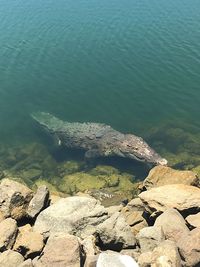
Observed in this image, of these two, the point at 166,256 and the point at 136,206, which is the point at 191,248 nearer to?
the point at 166,256

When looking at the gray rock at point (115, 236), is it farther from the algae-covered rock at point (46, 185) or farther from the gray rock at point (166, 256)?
the algae-covered rock at point (46, 185)

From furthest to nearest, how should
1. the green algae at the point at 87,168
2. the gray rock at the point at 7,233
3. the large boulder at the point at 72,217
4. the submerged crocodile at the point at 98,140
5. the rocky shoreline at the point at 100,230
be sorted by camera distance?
1. the submerged crocodile at the point at 98,140
2. the green algae at the point at 87,168
3. the large boulder at the point at 72,217
4. the gray rock at the point at 7,233
5. the rocky shoreline at the point at 100,230

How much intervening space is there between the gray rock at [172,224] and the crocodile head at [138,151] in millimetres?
7885

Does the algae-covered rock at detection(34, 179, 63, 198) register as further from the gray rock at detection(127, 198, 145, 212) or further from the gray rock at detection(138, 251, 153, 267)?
the gray rock at detection(138, 251, 153, 267)

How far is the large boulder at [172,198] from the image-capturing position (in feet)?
40.5

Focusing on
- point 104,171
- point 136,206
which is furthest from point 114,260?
point 104,171

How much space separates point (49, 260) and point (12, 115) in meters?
16.5

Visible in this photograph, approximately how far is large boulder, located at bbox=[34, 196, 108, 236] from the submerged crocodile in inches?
295

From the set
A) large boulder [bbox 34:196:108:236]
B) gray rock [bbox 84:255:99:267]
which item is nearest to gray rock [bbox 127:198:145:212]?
large boulder [bbox 34:196:108:236]

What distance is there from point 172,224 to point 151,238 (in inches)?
28.1

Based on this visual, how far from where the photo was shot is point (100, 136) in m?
22.0

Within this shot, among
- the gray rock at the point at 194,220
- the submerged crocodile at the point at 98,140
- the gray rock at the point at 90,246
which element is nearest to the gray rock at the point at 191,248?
the gray rock at the point at 194,220

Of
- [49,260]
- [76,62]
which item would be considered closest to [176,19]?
[76,62]

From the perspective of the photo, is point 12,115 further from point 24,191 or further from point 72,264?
point 72,264
